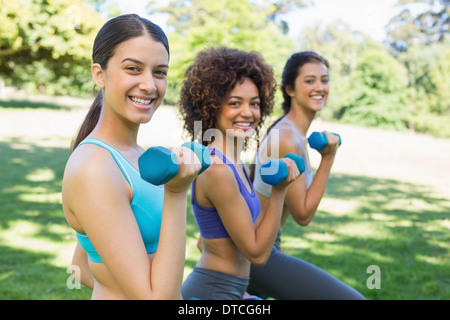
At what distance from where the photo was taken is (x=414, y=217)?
801cm

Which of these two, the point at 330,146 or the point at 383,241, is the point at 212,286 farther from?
the point at 383,241

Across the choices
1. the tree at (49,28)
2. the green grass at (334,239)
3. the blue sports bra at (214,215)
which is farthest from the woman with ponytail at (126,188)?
the tree at (49,28)

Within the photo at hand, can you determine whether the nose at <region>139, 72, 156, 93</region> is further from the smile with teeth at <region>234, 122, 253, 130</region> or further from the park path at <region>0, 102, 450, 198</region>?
the park path at <region>0, 102, 450, 198</region>

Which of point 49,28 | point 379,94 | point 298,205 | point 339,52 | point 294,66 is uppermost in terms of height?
point 339,52

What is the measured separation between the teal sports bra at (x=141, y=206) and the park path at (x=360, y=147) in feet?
33.7

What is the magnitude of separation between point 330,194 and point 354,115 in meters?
32.9

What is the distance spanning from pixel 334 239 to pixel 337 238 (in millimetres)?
72

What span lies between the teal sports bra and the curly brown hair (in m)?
1.04

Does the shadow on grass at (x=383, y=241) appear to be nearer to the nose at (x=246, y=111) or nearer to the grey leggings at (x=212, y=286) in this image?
the grey leggings at (x=212, y=286)

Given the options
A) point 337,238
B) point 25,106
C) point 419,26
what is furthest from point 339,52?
point 337,238

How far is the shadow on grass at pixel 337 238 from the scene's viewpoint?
4.72m

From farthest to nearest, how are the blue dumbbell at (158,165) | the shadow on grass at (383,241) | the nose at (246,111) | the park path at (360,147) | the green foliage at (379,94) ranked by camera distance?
the green foliage at (379,94) → the park path at (360,147) → the shadow on grass at (383,241) → the nose at (246,111) → the blue dumbbell at (158,165)

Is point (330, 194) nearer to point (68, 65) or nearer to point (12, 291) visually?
point (12, 291)

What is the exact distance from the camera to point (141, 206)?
5.01 feet
